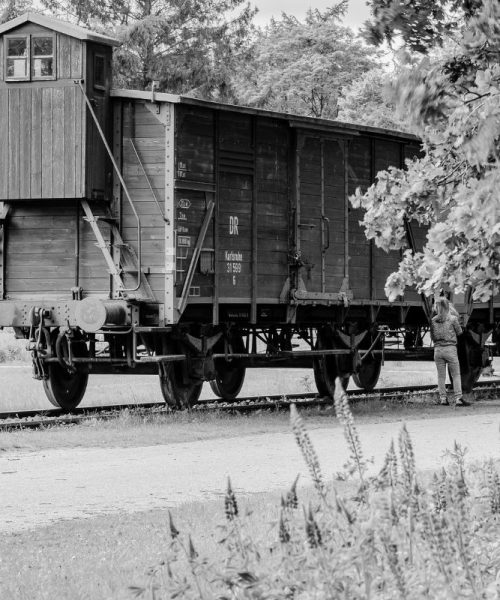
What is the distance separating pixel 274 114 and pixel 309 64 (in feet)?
118

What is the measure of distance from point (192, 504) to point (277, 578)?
174 inches

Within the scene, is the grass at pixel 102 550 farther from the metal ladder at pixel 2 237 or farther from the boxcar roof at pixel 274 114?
the metal ladder at pixel 2 237

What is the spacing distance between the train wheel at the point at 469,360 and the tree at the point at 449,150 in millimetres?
15108

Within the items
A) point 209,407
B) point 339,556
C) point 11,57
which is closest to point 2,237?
point 11,57

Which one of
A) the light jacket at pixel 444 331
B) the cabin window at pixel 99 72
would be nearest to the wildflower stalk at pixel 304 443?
the cabin window at pixel 99 72

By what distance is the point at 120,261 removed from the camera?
17625 mm

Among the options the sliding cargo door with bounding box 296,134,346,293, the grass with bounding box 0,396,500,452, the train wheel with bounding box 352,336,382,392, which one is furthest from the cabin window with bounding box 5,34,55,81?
the train wheel with bounding box 352,336,382,392

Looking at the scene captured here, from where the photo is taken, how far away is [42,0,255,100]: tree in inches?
1352

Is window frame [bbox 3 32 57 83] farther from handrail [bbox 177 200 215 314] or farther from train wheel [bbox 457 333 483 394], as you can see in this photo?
train wheel [bbox 457 333 483 394]

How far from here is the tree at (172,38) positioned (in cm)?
3434

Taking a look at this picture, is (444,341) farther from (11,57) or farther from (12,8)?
(12,8)

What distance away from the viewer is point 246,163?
18719 millimetres

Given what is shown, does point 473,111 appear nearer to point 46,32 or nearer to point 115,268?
point 115,268

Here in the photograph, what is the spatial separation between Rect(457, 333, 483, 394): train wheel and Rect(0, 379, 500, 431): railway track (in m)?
0.26
